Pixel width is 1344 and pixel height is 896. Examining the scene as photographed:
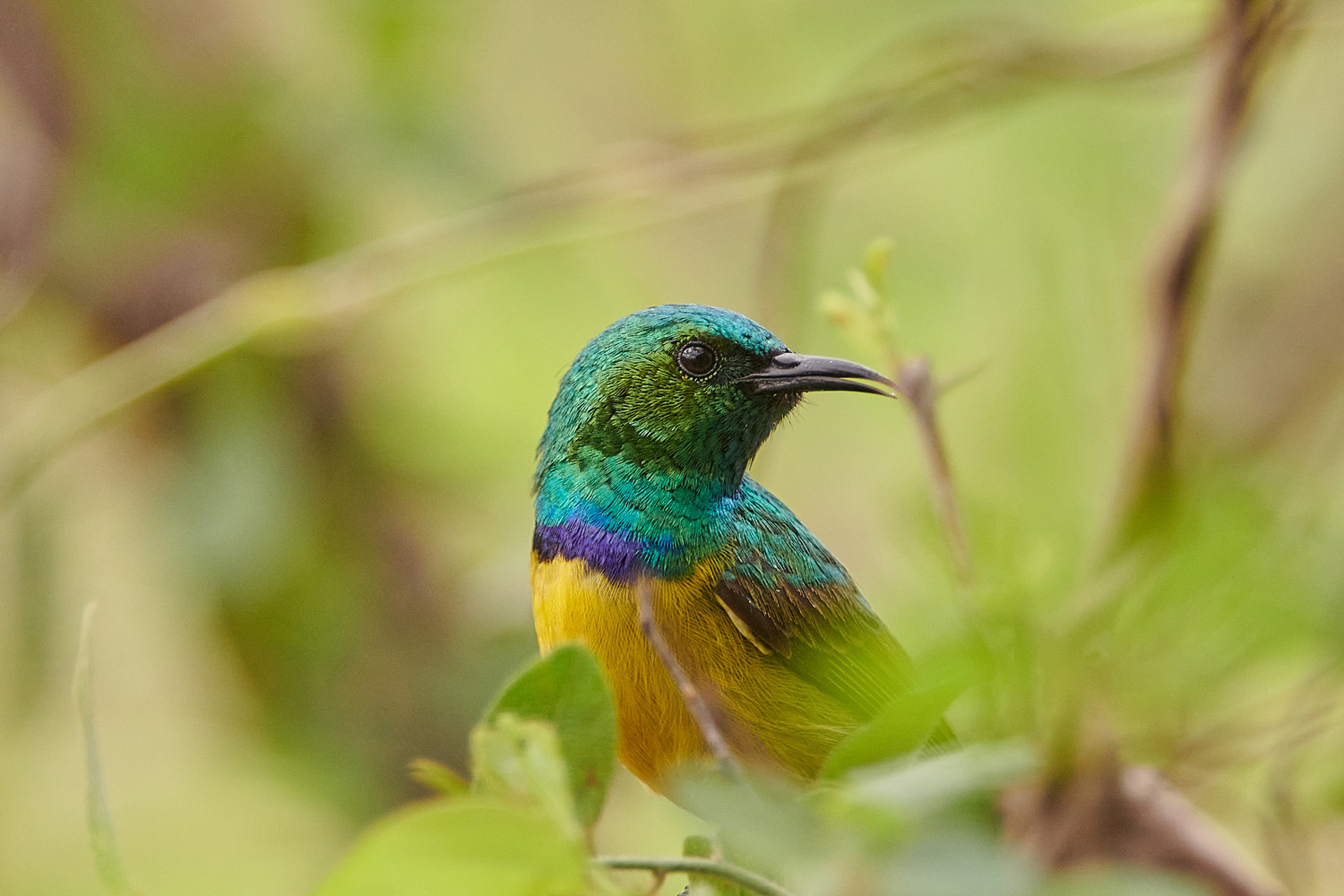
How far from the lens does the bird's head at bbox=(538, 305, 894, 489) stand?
184 centimetres

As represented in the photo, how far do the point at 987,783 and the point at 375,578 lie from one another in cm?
292

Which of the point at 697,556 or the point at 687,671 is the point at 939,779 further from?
the point at 697,556

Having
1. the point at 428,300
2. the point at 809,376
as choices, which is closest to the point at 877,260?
the point at 809,376

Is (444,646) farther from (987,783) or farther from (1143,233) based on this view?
(987,783)

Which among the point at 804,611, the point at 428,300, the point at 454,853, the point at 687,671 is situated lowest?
the point at 454,853

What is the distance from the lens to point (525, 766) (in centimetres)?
81

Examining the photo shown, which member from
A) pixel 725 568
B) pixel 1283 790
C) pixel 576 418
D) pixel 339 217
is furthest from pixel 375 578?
pixel 1283 790

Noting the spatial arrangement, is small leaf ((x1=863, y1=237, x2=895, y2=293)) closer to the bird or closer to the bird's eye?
the bird

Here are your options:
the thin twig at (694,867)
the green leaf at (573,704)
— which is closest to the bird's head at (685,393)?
the green leaf at (573,704)

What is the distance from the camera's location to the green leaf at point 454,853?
2.25 ft

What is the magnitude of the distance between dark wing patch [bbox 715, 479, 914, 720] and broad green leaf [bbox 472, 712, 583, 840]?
81 centimetres

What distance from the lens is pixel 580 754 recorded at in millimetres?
872

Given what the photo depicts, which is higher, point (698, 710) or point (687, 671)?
point (687, 671)

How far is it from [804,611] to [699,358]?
1.30 ft
